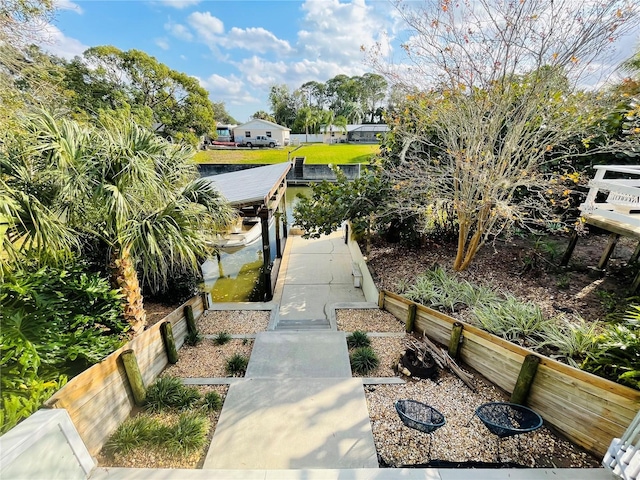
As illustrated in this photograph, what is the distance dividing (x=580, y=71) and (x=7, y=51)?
10166mm

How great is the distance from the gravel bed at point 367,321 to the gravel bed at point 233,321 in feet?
4.40

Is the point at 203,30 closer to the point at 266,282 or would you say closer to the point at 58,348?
the point at 266,282

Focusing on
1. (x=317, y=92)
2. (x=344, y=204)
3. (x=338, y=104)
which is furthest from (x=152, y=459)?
(x=317, y=92)

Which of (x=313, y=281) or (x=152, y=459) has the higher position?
(x=152, y=459)

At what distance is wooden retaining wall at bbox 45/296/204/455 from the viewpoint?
228cm

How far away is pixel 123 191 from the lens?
2846mm

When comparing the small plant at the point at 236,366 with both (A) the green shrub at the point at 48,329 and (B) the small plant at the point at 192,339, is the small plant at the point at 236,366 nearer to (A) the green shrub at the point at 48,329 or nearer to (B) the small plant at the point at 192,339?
(B) the small plant at the point at 192,339

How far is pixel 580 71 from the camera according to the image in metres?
3.56

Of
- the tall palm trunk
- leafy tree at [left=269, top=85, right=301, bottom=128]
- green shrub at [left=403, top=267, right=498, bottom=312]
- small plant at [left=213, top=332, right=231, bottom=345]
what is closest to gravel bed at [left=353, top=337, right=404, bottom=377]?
green shrub at [left=403, top=267, right=498, bottom=312]

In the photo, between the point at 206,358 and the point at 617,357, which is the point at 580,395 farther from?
the point at 206,358

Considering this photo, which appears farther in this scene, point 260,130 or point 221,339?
point 260,130

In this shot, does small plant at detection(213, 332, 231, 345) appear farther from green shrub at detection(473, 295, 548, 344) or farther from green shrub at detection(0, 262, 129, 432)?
green shrub at detection(473, 295, 548, 344)

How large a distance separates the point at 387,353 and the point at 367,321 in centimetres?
99

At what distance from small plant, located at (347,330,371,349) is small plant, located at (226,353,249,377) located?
1460mm
